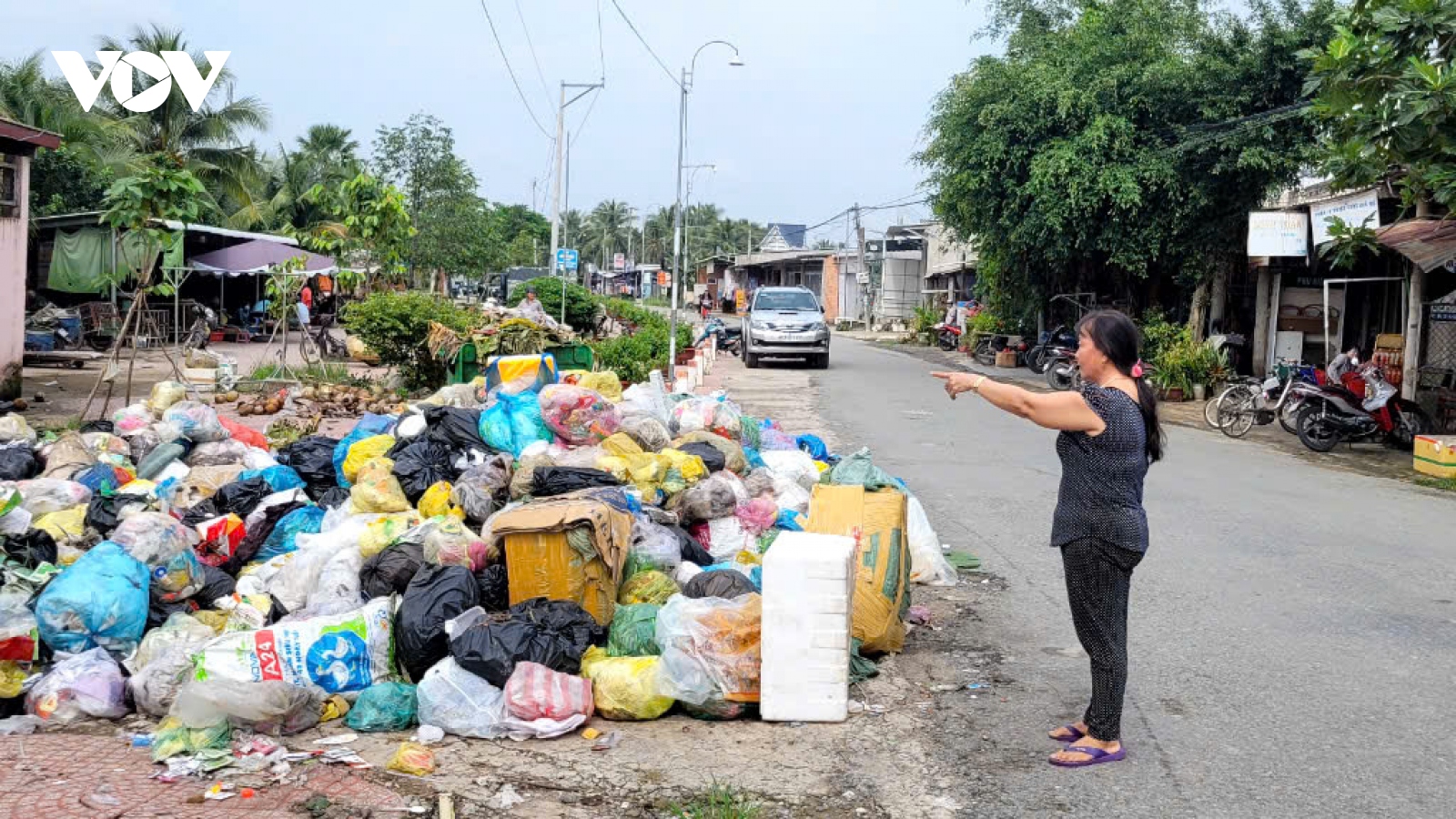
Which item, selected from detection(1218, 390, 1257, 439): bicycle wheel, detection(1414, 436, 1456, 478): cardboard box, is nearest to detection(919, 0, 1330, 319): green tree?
detection(1218, 390, 1257, 439): bicycle wheel

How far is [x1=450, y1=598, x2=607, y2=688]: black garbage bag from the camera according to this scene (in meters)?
5.14

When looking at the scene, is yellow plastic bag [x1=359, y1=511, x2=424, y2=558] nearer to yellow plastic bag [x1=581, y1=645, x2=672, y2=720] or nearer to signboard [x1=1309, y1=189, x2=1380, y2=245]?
yellow plastic bag [x1=581, y1=645, x2=672, y2=720]

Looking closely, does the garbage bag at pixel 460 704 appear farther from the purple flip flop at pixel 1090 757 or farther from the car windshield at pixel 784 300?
the car windshield at pixel 784 300

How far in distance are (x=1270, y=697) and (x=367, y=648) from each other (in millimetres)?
3942

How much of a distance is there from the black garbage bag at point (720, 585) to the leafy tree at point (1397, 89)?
8701 mm

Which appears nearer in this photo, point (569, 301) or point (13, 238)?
point (13, 238)

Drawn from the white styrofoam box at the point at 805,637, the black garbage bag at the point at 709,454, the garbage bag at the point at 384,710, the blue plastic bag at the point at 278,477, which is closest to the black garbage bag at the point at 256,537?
the blue plastic bag at the point at 278,477

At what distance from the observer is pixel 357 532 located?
21.8 feet

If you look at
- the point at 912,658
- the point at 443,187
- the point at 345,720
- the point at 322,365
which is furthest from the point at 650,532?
the point at 443,187

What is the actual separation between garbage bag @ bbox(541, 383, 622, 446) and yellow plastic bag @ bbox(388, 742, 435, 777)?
4333mm

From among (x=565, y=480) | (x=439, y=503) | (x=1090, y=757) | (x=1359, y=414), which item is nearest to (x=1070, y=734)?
(x=1090, y=757)

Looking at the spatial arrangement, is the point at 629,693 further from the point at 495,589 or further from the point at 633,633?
the point at 495,589

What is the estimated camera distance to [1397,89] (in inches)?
461

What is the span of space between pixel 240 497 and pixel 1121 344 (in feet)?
17.7
